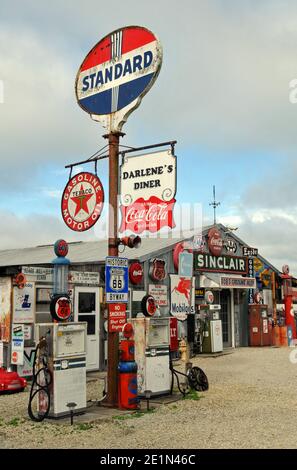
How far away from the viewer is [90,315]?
15.1 m

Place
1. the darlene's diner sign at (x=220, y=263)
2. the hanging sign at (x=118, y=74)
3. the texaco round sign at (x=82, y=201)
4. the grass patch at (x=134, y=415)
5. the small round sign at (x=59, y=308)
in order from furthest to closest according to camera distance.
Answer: the darlene's diner sign at (x=220, y=263) → the texaco round sign at (x=82, y=201) → the hanging sign at (x=118, y=74) → the small round sign at (x=59, y=308) → the grass patch at (x=134, y=415)

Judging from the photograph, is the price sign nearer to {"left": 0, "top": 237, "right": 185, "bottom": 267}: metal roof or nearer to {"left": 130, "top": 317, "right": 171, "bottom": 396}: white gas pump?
{"left": 130, "top": 317, "right": 171, "bottom": 396}: white gas pump

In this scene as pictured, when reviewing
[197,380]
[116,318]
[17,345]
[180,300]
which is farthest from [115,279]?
[17,345]

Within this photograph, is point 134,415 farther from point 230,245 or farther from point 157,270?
point 230,245

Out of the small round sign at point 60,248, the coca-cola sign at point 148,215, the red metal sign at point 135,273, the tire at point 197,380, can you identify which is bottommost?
the tire at point 197,380

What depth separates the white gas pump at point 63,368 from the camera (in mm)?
8836

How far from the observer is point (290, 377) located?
1354cm

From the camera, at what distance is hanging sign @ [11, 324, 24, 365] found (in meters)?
12.4

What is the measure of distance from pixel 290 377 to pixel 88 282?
5.72 meters

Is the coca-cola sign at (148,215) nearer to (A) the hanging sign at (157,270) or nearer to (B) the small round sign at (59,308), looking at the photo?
(B) the small round sign at (59,308)

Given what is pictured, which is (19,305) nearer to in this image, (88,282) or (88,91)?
(88,282)

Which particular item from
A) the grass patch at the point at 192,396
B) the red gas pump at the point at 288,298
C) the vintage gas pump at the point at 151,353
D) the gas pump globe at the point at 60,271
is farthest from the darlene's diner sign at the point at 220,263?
the grass patch at the point at 192,396

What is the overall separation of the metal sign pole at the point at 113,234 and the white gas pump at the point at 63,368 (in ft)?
2.29
